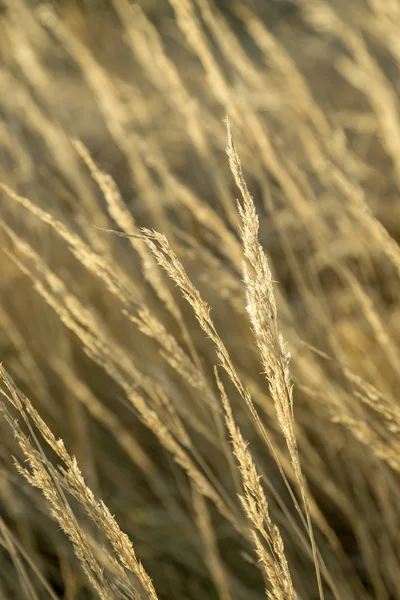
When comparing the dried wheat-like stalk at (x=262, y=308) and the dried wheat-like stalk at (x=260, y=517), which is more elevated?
the dried wheat-like stalk at (x=262, y=308)

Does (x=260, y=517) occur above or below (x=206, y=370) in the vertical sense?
above

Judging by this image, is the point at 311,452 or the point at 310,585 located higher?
the point at 311,452

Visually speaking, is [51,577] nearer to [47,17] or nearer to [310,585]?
[310,585]

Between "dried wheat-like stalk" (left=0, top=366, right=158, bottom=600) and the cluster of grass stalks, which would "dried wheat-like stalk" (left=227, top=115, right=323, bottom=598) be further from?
"dried wheat-like stalk" (left=0, top=366, right=158, bottom=600)

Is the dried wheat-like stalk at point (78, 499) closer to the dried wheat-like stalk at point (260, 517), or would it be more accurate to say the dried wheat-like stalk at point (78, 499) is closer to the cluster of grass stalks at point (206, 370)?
the cluster of grass stalks at point (206, 370)

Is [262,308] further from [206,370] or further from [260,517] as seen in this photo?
[206,370]

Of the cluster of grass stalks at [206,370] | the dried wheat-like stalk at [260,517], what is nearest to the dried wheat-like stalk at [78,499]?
the cluster of grass stalks at [206,370]

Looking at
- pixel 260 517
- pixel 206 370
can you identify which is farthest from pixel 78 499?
pixel 206 370

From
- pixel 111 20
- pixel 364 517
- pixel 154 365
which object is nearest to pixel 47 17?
pixel 154 365

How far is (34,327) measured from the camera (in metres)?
→ 2.61

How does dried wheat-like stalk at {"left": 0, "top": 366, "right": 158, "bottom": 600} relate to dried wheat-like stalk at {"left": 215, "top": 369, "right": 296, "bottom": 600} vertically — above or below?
above

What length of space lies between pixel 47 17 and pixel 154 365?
1019 millimetres

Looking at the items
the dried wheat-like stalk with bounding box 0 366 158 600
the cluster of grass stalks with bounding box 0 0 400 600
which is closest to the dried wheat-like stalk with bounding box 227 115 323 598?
the cluster of grass stalks with bounding box 0 0 400 600


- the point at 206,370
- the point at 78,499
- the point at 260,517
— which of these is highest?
the point at 78,499
